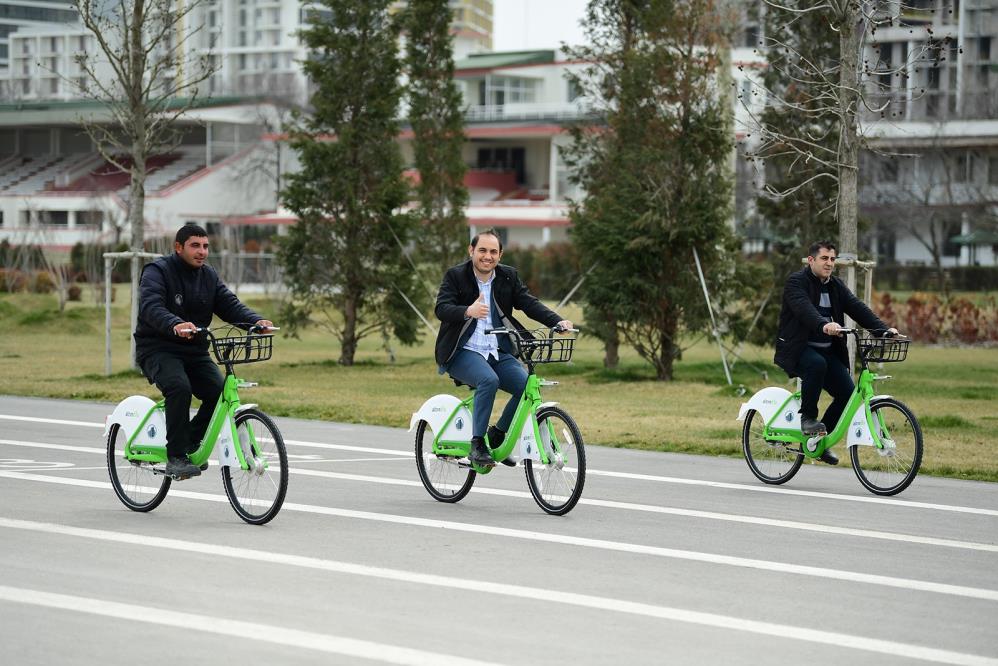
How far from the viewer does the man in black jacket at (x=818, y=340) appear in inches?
483

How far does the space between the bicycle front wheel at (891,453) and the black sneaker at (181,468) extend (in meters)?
4.98

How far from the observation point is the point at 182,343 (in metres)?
10.2

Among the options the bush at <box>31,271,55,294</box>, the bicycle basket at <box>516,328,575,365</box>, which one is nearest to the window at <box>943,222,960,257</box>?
the bush at <box>31,271,55,294</box>

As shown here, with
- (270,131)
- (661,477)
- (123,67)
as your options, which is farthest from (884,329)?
(270,131)

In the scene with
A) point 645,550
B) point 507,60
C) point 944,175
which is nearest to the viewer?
point 645,550

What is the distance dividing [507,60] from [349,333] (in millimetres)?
68022

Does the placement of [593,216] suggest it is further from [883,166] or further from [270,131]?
[270,131]

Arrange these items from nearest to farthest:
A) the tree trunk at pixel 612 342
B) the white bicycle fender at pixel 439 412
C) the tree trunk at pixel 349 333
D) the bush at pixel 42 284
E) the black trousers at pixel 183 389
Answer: the black trousers at pixel 183 389 < the white bicycle fender at pixel 439 412 < the tree trunk at pixel 612 342 < the tree trunk at pixel 349 333 < the bush at pixel 42 284

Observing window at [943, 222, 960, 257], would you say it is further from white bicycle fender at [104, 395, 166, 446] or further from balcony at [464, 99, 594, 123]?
white bicycle fender at [104, 395, 166, 446]

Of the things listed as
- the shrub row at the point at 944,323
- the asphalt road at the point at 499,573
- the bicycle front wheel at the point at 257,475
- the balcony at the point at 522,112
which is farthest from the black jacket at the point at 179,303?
the balcony at the point at 522,112

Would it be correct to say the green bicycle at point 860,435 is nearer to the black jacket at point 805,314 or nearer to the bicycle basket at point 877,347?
the bicycle basket at point 877,347

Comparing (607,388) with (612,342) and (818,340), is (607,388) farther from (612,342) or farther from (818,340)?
(818,340)

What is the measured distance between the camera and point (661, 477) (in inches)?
503

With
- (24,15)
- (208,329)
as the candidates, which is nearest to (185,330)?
(208,329)
